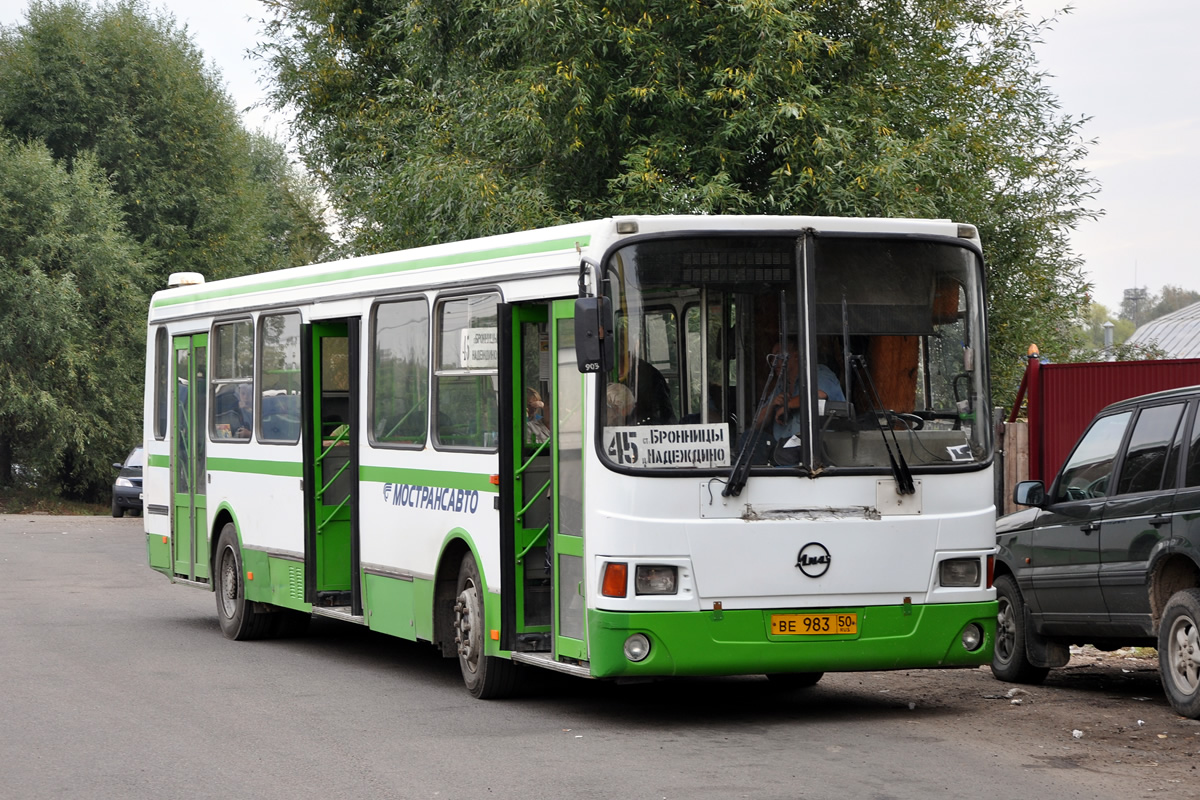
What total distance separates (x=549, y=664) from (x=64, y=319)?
3329 cm

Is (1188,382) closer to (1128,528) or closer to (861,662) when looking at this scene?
(1128,528)

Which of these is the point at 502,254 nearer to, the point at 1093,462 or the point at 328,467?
the point at 328,467

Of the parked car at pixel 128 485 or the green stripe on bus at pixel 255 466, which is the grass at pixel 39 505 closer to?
the parked car at pixel 128 485

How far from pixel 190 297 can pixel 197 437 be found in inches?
53.4

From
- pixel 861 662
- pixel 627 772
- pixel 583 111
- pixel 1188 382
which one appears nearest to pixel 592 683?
pixel 861 662

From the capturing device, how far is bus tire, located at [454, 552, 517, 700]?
10680 mm

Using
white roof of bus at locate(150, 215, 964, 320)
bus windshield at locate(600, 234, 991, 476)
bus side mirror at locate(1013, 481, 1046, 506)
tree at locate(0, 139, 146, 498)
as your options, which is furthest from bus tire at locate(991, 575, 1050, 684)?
tree at locate(0, 139, 146, 498)

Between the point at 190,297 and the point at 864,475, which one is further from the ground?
the point at 190,297

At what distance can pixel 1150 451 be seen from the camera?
34.2ft

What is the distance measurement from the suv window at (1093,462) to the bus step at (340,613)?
5043 mm

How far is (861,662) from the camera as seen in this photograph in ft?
31.3

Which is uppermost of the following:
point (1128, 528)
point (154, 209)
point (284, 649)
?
point (154, 209)

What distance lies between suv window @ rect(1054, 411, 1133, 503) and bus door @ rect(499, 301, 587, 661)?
352cm

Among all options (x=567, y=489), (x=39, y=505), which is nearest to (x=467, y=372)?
(x=567, y=489)
